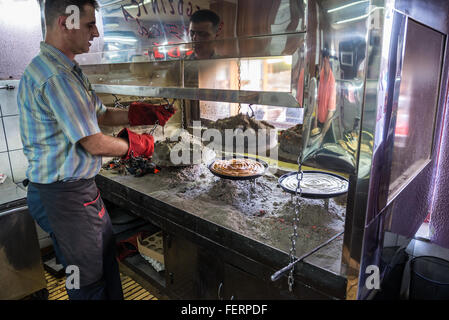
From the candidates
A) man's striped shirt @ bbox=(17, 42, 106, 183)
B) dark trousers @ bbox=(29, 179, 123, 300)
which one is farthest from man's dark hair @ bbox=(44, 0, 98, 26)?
dark trousers @ bbox=(29, 179, 123, 300)

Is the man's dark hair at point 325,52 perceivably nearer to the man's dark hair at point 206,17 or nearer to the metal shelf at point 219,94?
the metal shelf at point 219,94

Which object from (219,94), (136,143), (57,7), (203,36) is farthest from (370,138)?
(57,7)

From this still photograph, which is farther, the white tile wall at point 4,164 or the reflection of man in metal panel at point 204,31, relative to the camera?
the white tile wall at point 4,164

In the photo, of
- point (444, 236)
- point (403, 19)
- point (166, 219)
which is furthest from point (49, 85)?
point (444, 236)

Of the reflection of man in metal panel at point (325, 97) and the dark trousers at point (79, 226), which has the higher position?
the reflection of man in metal panel at point (325, 97)

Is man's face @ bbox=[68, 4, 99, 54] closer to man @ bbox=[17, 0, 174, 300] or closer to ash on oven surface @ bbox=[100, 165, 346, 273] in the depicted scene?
man @ bbox=[17, 0, 174, 300]

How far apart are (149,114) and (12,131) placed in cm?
167

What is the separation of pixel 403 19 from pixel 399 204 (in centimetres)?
97

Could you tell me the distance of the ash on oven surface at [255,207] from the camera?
5.53 feet

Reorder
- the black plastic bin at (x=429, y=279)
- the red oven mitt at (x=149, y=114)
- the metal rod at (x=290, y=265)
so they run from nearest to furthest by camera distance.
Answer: the metal rod at (x=290, y=265)
the black plastic bin at (x=429, y=279)
the red oven mitt at (x=149, y=114)

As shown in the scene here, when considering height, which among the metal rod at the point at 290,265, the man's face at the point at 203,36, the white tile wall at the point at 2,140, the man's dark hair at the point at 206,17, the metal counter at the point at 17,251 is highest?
the man's dark hair at the point at 206,17

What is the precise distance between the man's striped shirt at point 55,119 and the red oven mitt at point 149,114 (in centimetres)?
46

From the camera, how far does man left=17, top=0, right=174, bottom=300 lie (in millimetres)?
1705

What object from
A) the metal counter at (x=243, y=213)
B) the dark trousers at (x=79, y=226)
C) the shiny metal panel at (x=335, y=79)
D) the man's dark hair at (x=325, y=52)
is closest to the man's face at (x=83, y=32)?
the dark trousers at (x=79, y=226)
